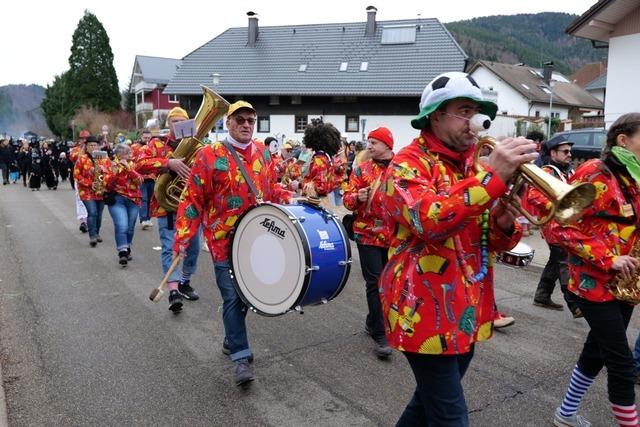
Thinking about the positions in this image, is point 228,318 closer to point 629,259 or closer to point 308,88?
point 629,259

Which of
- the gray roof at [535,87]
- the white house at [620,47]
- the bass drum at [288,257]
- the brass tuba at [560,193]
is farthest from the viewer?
the gray roof at [535,87]

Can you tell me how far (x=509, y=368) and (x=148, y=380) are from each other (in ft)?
9.03

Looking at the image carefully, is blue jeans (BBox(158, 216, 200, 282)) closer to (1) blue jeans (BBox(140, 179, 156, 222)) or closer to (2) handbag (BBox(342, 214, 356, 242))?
(2) handbag (BBox(342, 214, 356, 242))

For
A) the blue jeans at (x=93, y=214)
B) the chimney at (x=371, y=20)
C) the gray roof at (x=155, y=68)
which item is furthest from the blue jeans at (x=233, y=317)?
the gray roof at (x=155, y=68)

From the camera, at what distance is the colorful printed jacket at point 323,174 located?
6539mm

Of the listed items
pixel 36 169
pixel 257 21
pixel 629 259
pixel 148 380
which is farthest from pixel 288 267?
pixel 257 21

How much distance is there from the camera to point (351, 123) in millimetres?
37219

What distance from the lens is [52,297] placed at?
6.14 meters

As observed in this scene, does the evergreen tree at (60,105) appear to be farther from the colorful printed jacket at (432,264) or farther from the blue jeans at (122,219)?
the colorful printed jacket at (432,264)

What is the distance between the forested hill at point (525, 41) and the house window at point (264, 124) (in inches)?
3788

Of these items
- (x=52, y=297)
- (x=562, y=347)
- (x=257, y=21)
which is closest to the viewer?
(x=562, y=347)

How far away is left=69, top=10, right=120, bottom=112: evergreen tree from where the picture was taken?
2338 inches

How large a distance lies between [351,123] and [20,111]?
132 m

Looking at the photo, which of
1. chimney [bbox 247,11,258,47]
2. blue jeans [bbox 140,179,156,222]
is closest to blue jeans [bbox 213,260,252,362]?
blue jeans [bbox 140,179,156,222]
